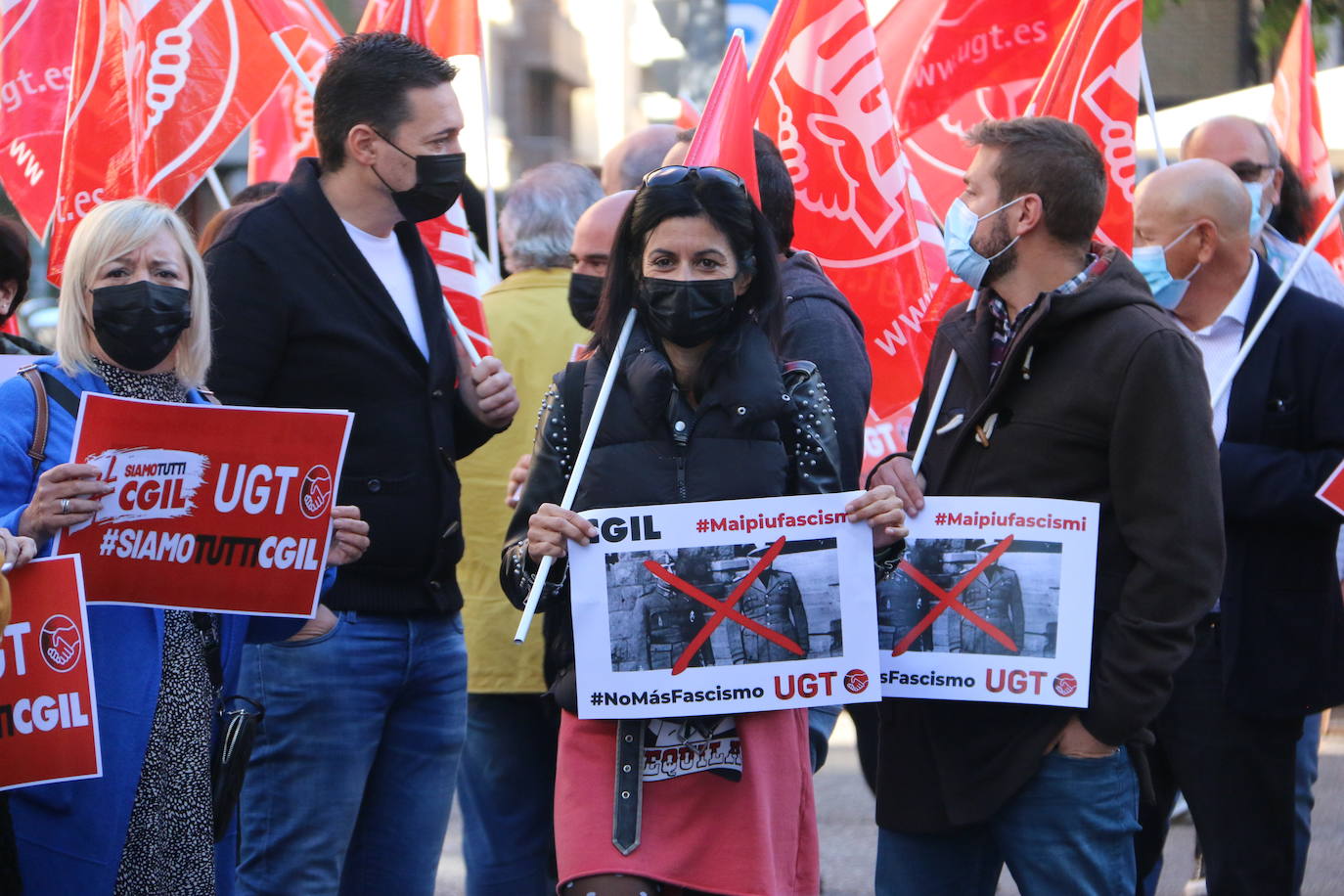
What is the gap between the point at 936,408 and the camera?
3758 millimetres

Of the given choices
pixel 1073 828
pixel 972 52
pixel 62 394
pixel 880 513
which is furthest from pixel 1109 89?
pixel 62 394

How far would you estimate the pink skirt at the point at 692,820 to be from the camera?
3221 mm

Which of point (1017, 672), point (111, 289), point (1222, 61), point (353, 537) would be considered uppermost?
point (1222, 61)

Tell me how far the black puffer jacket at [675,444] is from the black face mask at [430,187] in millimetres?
820

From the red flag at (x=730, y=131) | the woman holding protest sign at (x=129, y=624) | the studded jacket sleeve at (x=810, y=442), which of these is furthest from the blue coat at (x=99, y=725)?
the red flag at (x=730, y=131)

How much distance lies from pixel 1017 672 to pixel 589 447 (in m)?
0.96

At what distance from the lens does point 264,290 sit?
12.4 feet

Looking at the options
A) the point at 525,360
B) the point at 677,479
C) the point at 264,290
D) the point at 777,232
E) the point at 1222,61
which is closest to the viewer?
the point at 677,479

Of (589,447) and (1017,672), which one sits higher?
(589,447)

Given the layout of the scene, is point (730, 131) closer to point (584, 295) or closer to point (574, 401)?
point (574, 401)

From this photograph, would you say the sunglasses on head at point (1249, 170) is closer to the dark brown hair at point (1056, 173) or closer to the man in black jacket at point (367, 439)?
the dark brown hair at point (1056, 173)

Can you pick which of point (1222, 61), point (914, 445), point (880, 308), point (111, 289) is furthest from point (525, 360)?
point (1222, 61)

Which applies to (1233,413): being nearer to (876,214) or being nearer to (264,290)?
(876,214)

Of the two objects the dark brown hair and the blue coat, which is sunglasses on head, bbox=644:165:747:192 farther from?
the blue coat
